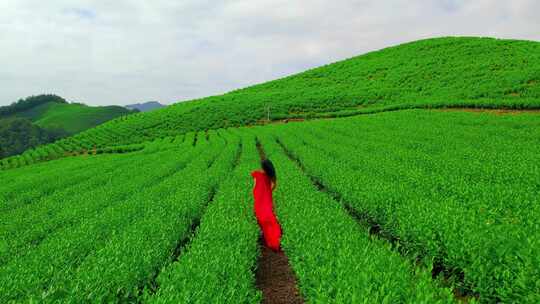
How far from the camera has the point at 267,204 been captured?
299 inches

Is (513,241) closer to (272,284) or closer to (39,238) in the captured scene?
(272,284)

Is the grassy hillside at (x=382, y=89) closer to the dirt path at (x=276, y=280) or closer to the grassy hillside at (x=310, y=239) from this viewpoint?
the grassy hillside at (x=310, y=239)

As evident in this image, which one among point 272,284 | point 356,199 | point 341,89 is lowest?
point 272,284

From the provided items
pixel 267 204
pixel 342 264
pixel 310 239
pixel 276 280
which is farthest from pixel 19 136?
pixel 342 264

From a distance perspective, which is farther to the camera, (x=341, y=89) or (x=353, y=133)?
(x=341, y=89)

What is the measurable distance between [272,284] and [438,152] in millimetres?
13823

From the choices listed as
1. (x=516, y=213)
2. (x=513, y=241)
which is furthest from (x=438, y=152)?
(x=513, y=241)

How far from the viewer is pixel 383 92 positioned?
56.9 m

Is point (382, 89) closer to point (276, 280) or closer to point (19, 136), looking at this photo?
point (276, 280)

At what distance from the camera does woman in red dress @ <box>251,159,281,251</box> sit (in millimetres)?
7555

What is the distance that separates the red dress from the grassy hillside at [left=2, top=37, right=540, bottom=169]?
36806 millimetres

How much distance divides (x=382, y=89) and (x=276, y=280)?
2270 inches

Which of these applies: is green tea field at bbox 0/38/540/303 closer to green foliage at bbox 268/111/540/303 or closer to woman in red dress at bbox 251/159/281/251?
green foliage at bbox 268/111/540/303

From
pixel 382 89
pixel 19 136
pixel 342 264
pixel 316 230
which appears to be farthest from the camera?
pixel 19 136
